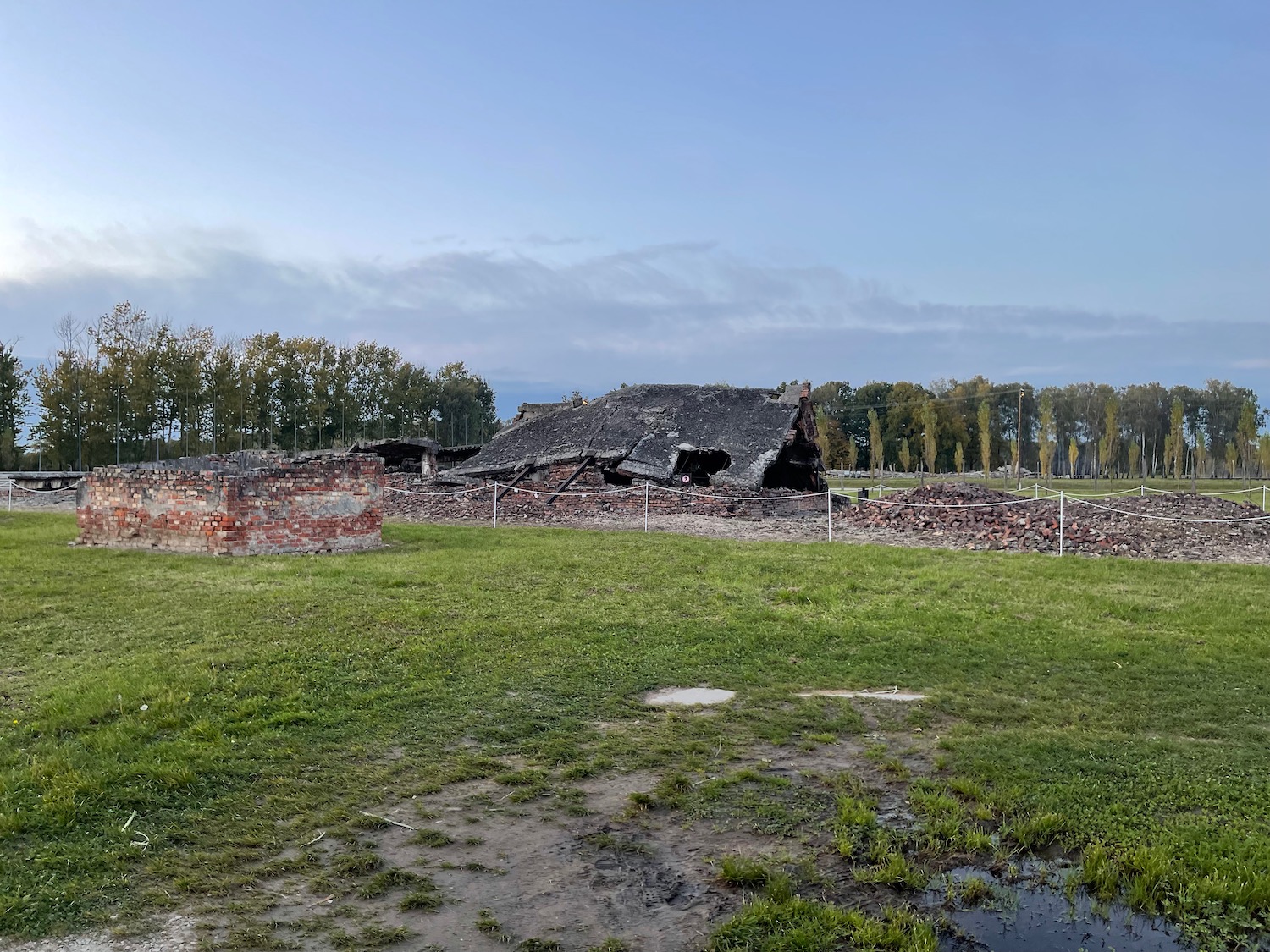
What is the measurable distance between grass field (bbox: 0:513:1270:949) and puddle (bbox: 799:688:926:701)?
18cm

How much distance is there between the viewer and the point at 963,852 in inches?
162

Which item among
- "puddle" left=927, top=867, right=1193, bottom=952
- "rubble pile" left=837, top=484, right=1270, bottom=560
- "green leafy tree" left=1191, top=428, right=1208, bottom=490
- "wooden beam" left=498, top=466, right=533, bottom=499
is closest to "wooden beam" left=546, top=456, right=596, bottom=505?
"wooden beam" left=498, top=466, right=533, bottom=499

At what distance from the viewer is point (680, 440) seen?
30078 mm

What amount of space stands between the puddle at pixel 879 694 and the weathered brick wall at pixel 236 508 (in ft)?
33.6

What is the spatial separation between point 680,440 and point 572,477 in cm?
429

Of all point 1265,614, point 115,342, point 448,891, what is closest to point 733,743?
point 448,891

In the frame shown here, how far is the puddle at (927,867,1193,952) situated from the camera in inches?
135

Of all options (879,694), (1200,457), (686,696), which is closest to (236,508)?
(686,696)

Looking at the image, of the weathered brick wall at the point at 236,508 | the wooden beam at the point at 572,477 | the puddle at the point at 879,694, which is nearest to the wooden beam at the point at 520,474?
the wooden beam at the point at 572,477

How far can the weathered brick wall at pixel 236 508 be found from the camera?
13781 mm

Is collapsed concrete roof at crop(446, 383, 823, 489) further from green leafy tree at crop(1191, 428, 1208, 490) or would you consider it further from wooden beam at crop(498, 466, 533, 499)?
green leafy tree at crop(1191, 428, 1208, 490)

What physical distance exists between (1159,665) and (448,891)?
6.72 metres

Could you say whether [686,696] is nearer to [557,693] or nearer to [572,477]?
[557,693]

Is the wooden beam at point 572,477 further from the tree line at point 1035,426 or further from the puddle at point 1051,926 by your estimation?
the tree line at point 1035,426
